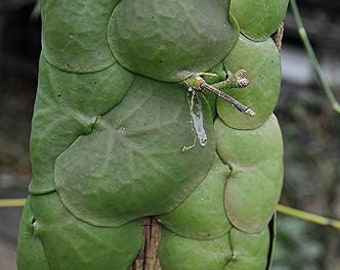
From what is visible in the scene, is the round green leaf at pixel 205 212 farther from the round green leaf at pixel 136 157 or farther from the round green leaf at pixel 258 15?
the round green leaf at pixel 258 15

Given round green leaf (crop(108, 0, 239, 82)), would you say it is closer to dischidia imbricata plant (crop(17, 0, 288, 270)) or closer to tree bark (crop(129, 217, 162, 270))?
dischidia imbricata plant (crop(17, 0, 288, 270))

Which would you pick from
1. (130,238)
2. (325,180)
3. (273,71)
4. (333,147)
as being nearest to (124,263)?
(130,238)

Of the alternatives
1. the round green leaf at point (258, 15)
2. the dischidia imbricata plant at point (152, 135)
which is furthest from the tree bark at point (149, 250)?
the round green leaf at point (258, 15)

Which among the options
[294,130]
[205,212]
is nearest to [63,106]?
[205,212]

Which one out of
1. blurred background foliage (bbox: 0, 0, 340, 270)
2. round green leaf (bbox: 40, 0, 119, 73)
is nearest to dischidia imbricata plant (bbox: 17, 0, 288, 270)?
round green leaf (bbox: 40, 0, 119, 73)

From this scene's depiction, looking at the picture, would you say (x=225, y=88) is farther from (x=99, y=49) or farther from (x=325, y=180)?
(x=325, y=180)

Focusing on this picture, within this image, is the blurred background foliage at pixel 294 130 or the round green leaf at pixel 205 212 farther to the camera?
the blurred background foliage at pixel 294 130
